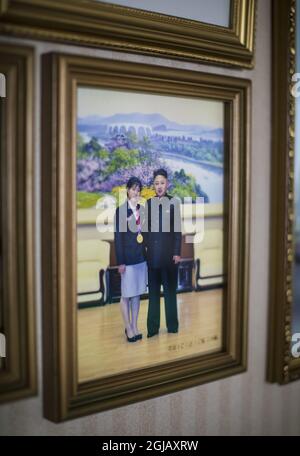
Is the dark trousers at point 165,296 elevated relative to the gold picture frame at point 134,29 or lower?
lower

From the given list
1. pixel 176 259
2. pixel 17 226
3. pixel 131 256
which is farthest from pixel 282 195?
pixel 17 226

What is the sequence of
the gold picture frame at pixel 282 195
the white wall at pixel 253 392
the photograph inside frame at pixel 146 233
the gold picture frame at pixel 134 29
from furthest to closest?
the gold picture frame at pixel 282 195 < the white wall at pixel 253 392 < the photograph inside frame at pixel 146 233 < the gold picture frame at pixel 134 29

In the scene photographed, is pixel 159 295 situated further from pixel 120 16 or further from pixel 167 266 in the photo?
pixel 120 16

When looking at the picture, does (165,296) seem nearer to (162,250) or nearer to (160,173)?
(162,250)

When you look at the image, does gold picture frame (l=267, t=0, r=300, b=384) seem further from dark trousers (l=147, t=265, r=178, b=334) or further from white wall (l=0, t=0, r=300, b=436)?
dark trousers (l=147, t=265, r=178, b=334)

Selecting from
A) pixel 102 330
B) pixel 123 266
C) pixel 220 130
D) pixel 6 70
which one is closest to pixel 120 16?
pixel 6 70

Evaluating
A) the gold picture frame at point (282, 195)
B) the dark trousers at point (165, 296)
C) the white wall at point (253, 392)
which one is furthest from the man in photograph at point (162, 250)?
the gold picture frame at point (282, 195)

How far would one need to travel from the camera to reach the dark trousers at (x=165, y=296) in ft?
3.59

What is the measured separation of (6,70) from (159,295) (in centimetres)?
52

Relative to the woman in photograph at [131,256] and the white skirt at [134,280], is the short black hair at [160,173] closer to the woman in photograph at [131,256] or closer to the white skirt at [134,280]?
the woman in photograph at [131,256]

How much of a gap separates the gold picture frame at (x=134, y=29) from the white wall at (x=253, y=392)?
0.04 m

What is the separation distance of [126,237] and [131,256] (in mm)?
40

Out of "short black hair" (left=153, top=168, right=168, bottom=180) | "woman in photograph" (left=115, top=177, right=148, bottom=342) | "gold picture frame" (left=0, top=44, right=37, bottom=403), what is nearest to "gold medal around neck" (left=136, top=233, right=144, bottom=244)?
"woman in photograph" (left=115, top=177, right=148, bottom=342)

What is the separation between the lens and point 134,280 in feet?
3.49
